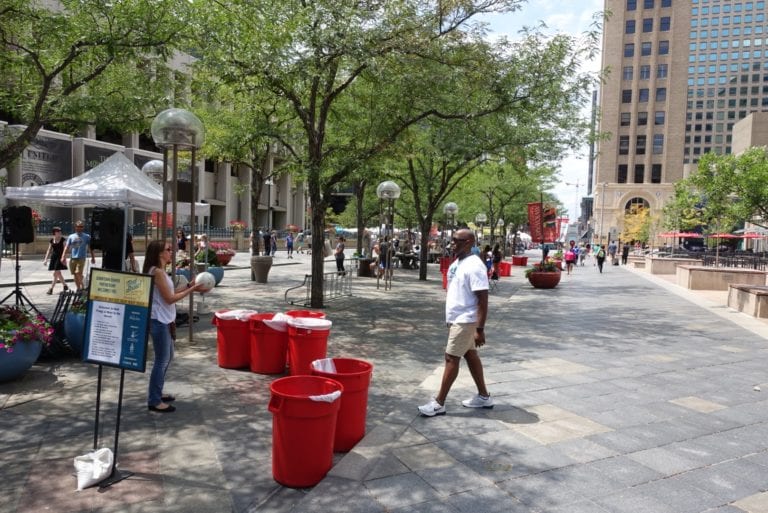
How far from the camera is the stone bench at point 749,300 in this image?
478 inches

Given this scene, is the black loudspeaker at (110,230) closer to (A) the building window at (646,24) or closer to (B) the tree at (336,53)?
(B) the tree at (336,53)

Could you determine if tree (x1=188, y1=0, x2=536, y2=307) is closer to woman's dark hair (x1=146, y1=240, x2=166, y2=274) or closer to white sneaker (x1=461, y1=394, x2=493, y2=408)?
woman's dark hair (x1=146, y1=240, x2=166, y2=274)

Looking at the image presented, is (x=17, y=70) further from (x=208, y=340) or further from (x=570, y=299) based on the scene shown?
(x=570, y=299)

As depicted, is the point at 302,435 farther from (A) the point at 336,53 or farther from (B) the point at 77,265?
(B) the point at 77,265

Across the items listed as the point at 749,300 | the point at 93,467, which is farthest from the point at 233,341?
the point at 749,300

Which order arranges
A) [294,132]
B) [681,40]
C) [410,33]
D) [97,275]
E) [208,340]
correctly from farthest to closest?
[681,40], [294,132], [410,33], [208,340], [97,275]

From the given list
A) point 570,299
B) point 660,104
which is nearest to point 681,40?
point 660,104

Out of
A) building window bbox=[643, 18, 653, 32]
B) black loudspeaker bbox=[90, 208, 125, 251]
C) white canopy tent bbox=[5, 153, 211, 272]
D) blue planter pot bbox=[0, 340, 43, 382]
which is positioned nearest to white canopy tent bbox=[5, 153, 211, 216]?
white canopy tent bbox=[5, 153, 211, 272]

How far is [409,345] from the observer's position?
885cm

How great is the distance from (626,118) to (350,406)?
9393 centimetres

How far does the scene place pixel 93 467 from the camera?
3.75 metres

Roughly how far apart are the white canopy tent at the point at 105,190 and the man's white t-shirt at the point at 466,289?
280 inches

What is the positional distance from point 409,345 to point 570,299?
888 cm

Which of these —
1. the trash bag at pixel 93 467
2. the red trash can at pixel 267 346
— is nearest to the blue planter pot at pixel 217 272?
the red trash can at pixel 267 346
